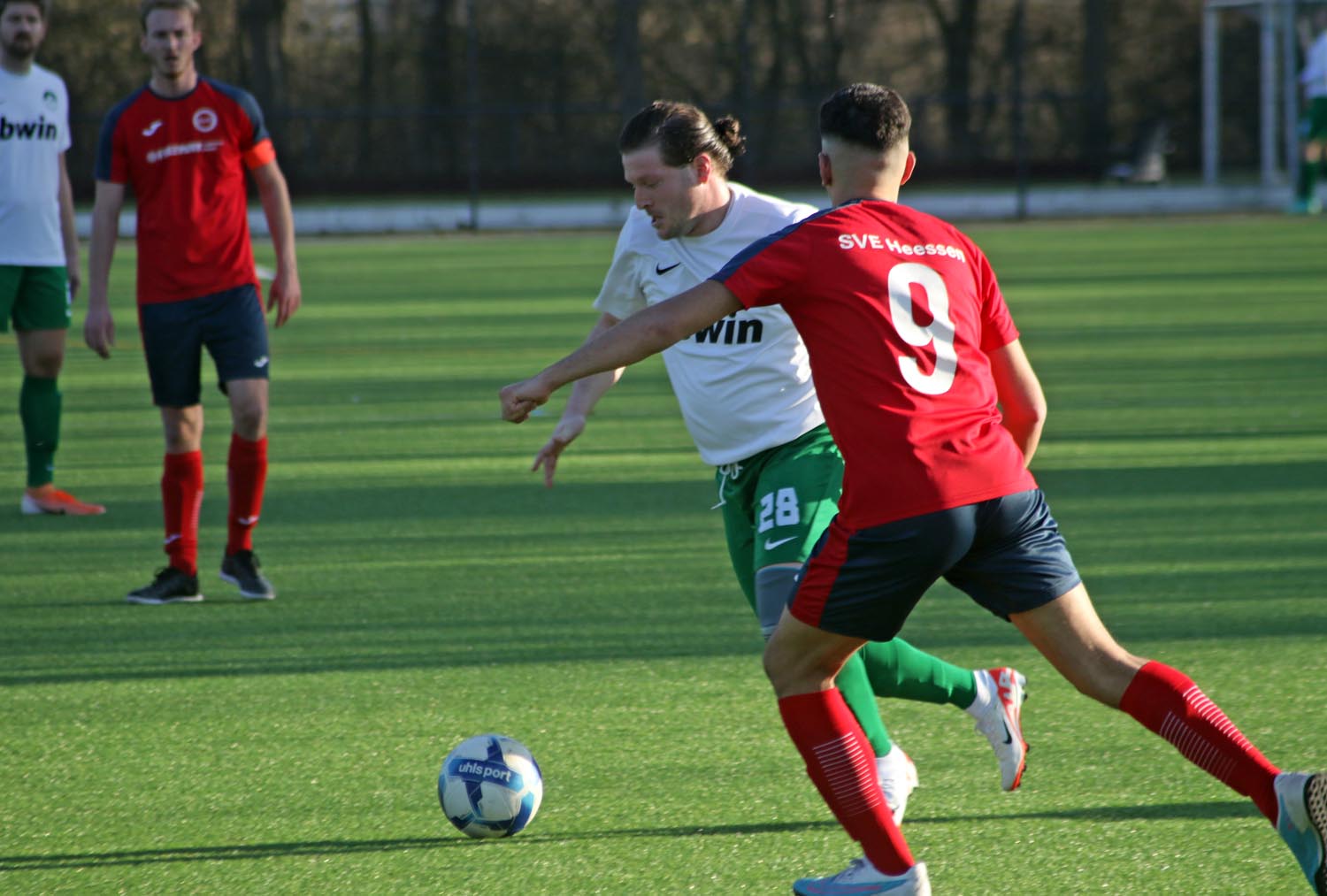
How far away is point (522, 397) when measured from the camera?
3266 millimetres

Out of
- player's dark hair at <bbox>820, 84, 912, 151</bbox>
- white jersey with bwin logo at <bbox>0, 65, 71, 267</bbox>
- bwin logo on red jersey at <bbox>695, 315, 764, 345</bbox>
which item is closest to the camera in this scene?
player's dark hair at <bbox>820, 84, 912, 151</bbox>

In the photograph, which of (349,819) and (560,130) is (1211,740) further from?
(560,130)

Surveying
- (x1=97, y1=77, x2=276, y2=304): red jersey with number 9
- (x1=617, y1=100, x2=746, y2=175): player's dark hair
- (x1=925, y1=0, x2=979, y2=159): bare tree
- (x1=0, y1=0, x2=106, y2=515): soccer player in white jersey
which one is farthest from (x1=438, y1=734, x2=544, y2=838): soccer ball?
(x1=925, y1=0, x2=979, y2=159): bare tree

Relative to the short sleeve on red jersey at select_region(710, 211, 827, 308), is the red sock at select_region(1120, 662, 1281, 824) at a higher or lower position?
lower

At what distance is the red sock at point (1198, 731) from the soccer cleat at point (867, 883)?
509 mm

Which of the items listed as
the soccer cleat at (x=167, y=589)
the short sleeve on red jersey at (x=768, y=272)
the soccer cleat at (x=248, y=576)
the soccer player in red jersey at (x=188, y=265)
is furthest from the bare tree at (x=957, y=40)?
the short sleeve on red jersey at (x=768, y=272)

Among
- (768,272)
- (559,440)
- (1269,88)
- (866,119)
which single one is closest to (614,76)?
(1269,88)

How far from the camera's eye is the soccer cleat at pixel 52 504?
8023 millimetres

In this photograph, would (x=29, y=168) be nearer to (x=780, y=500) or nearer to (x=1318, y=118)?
(x=780, y=500)

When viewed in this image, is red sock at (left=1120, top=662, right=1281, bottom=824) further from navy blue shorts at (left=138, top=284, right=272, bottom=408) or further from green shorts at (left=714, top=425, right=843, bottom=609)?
navy blue shorts at (left=138, top=284, right=272, bottom=408)

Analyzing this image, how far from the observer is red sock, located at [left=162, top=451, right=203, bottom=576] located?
631 cm

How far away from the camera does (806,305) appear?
3.30 metres

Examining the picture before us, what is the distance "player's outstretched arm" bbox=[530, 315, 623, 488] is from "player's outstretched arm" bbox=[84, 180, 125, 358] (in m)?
2.49

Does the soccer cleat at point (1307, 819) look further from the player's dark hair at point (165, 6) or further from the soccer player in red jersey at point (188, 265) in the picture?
the player's dark hair at point (165, 6)
